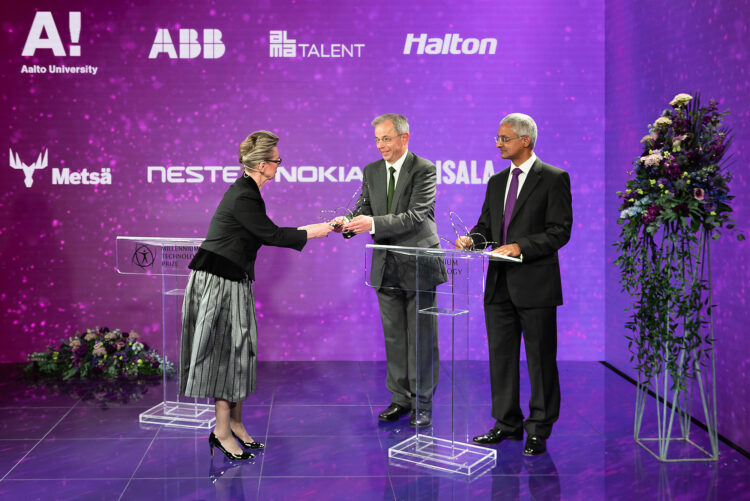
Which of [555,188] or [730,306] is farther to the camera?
[730,306]

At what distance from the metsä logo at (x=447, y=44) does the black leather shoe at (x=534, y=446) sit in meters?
3.76

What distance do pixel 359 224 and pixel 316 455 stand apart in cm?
138

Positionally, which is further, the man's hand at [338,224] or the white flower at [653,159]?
the man's hand at [338,224]

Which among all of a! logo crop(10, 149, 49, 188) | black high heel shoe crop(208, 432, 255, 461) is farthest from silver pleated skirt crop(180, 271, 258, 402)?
a! logo crop(10, 149, 49, 188)

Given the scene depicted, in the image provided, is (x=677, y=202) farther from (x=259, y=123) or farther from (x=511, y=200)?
(x=259, y=123)

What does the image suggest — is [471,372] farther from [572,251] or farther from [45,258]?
[45,258]

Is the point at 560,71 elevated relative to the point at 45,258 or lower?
elevated

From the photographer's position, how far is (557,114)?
6941 millimetres

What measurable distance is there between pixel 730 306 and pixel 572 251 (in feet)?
7.75

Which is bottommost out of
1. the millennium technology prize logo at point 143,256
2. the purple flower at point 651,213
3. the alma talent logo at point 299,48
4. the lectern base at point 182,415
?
the lectern base at point 182,415

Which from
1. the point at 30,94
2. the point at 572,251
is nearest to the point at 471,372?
the point at 572,251

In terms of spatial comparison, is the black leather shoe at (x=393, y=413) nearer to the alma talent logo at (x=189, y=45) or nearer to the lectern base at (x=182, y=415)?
the lectern base at (x=182, y=415)

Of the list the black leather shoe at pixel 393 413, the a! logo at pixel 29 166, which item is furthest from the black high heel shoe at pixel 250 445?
the a! logo at pixel 29 166

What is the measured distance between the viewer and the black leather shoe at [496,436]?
454cm
